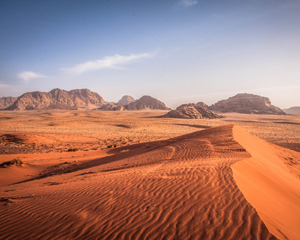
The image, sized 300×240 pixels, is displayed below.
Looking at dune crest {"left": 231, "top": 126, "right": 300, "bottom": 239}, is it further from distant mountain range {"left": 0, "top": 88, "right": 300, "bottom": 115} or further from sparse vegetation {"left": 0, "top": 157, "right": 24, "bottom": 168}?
distant mountain range {"left": 0, "top": 88, "right": 300, "bottom": 115}

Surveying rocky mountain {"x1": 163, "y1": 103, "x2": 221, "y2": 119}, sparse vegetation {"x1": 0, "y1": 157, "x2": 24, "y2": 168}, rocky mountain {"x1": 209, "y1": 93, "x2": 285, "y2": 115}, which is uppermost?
rocky mountain {"x1": 209, "y1": 93, "x2": 285, "y2": 115}

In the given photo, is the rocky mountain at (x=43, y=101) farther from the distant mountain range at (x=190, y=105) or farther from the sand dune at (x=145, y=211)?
the sand dune at (x=145, y=211)

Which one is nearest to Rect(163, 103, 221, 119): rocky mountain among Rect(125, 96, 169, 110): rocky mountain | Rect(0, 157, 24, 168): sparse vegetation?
Rect(0, 157, 24, 168): sparse vegetation

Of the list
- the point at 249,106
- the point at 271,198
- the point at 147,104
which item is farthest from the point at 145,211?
the point at 147,104

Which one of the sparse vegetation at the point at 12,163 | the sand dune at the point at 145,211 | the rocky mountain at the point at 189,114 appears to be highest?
the rocky mountain at the point at 189,114

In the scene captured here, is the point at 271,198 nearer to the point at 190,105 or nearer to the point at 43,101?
the point at 190,105

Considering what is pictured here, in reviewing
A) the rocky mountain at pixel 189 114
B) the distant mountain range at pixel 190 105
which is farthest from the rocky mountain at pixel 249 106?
the rocky mountain at pixel 189 114

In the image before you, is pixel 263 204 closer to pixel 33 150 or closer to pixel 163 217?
pixel 163 217
